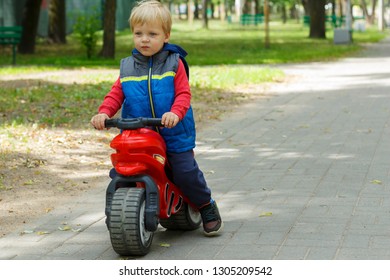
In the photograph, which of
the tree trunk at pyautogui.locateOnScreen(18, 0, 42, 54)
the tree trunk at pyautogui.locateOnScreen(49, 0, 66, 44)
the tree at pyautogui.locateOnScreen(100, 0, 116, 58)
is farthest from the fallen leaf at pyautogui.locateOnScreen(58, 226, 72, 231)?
the tree trunk at pyautogui.locateOnScreen(49, 0, 66, 44)

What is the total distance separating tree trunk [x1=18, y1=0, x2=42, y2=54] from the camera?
90.3 ft

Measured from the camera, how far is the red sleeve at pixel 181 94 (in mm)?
5285

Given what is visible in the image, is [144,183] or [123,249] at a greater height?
[144,183]

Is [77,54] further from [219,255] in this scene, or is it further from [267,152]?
[219,255]

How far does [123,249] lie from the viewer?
5.26 meters

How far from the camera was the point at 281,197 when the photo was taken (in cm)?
709

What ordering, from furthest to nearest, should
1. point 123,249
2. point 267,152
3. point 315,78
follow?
point 315,78, point 267,152, point 123,249

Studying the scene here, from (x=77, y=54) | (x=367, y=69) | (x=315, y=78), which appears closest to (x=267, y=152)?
(x=315, y=78)

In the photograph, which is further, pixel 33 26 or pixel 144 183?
pixel 33 26

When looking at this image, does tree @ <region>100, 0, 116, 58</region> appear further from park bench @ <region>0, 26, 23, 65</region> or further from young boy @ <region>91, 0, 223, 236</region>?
young boy @ <region>91, 0, 223, 236</region>

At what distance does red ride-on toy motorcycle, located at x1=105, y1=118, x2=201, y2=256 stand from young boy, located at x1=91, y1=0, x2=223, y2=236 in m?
0.11

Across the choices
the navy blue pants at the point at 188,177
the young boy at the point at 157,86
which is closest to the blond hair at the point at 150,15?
the young boy at the point at 157,86

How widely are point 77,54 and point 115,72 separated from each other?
810cm

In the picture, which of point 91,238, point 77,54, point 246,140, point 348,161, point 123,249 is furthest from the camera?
point 77,54
